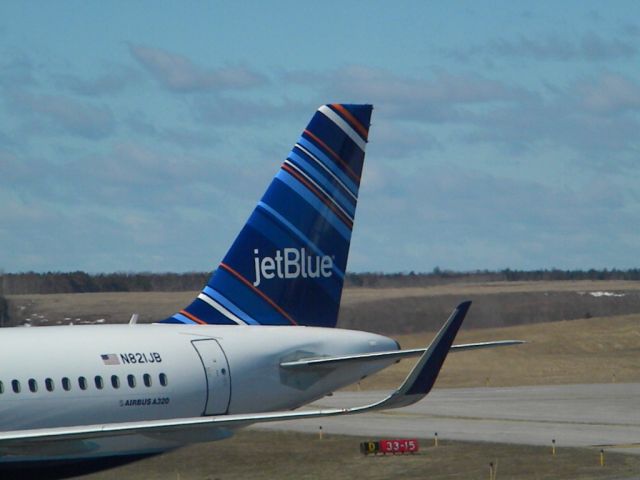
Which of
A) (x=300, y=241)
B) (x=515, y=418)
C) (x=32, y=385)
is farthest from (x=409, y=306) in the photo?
(x=32, y=385)

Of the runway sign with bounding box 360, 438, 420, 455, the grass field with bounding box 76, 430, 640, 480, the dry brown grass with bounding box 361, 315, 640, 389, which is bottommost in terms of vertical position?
the grass field with bounding box 76, 430, 640, 480

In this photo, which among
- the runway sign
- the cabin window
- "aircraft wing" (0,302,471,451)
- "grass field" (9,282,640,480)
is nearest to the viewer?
"aircraft wing" (0,302,471,451)

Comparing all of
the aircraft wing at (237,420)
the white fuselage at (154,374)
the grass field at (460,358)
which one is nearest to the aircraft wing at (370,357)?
the white fuselage at (154,374)

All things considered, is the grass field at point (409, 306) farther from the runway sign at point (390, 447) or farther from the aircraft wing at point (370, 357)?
the aircraft wing at point (370, 357)

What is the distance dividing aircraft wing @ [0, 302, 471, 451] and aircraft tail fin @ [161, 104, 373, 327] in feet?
20.5

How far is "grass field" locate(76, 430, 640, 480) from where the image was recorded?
40.0 m

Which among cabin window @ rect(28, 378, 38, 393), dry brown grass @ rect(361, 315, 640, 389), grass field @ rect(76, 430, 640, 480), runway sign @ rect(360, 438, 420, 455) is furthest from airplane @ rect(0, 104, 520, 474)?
dry brown grass @ rect(361, 315, 640, 389)

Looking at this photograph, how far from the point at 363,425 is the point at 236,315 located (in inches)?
892

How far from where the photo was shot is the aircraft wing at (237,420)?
84.1 ft

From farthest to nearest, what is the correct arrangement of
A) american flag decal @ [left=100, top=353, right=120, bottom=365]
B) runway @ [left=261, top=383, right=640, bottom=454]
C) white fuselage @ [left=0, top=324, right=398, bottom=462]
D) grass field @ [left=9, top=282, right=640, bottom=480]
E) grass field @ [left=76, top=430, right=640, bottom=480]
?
runway @ [left=261, top=383, right=640, bottom=454]
grass field @ [left=9, top=282, right=640, bottom=480]
grass field @ [left=76, top=430, right=640, bottom=480]
american flag decal @ [left=100, top=353, right=120, bottom=365]
white fuselage @ [left=0, top=324, right=398, bottom=462]

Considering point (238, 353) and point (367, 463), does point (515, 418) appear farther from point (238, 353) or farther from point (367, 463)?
point (238, 353)

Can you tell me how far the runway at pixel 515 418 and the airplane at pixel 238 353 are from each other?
14.8 metres

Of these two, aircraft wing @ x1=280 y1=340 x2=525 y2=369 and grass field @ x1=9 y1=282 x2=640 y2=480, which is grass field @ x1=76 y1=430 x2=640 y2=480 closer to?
grass field @ x1=9 y1=282 x2=640 y2=480

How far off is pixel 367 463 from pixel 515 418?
15262mm
